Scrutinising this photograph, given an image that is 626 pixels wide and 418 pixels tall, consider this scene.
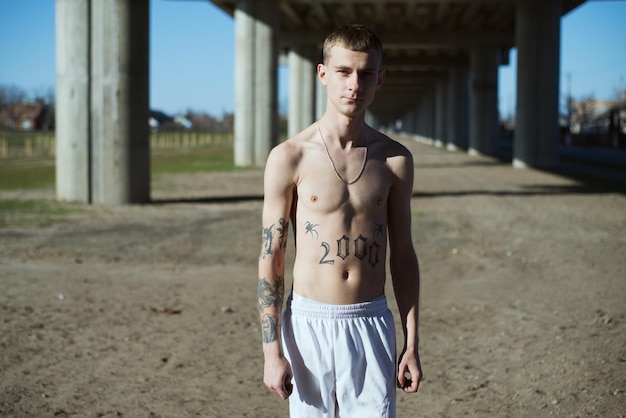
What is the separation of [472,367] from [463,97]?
162 feet

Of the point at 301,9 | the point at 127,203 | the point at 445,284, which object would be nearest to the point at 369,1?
the point at 301,9

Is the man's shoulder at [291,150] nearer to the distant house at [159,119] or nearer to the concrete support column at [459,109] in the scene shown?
the concrete support column at [459,109]

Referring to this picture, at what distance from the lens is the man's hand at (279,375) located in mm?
2750

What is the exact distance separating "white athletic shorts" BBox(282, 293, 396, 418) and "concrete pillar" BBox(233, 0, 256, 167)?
28.9 metres

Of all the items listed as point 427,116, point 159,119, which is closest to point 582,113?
point 427,116

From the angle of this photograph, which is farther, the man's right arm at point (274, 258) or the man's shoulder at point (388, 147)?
the man's shoulder at point (388, 147)

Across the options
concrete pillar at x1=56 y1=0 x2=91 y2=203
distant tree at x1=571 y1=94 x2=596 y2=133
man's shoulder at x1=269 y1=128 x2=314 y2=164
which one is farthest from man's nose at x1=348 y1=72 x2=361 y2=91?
distant tree at x1=571 y1=94 x2=596 y2=133

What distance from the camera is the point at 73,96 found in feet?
52.9

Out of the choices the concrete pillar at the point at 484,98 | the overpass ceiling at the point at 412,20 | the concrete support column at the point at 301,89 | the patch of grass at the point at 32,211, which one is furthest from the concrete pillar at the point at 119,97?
the concrete pillar at the point at 484,98

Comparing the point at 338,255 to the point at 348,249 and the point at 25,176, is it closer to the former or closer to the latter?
the point at 348,249

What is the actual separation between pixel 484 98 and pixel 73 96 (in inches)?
1215

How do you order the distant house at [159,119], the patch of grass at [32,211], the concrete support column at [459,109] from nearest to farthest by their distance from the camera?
1. the patch of grass at [32,211]
2. the concrete support column at [459,109]
3. the distant house at [159,119]

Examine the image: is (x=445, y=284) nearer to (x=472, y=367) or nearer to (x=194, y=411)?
(x=472, y=367)

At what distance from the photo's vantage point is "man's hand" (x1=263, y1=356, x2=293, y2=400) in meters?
2.75
